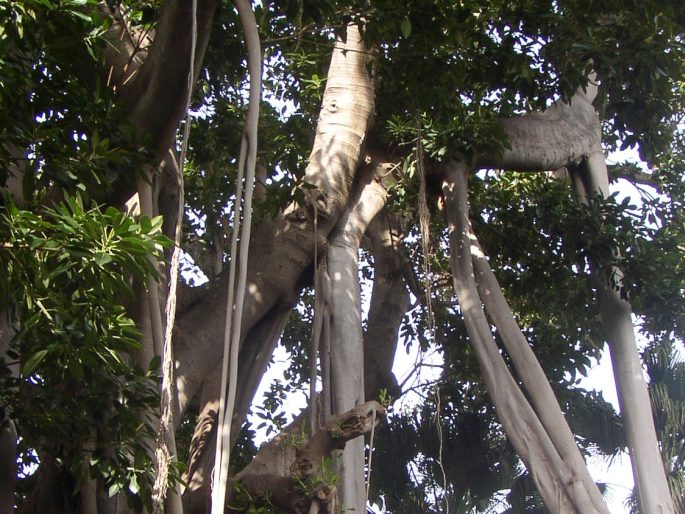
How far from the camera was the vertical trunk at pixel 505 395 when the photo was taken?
16.0 feet

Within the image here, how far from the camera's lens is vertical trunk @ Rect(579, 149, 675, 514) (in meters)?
5.49

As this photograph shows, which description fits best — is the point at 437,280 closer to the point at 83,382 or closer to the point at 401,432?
the point at 401,432

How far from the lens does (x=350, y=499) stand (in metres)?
4.44

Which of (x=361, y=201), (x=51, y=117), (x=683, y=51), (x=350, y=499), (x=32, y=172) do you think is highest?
(x=683, y=51)

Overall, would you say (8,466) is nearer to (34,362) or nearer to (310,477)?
(34,362)

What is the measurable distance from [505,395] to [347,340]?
0.93m

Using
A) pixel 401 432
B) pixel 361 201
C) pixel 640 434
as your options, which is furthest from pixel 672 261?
pixel 401 432

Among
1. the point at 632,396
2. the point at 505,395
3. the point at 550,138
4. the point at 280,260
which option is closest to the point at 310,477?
the point at 280,260

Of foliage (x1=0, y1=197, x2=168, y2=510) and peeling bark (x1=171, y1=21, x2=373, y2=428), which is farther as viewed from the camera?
peeling bark (x1=171, y1=21, x2=373, y2=428)

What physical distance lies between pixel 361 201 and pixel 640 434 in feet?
7.07

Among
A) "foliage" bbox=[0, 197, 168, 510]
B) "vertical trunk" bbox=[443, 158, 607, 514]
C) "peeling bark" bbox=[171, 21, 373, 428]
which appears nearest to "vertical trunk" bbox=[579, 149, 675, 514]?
"vertical trunk" bbox=[443, 158, 607, 514]

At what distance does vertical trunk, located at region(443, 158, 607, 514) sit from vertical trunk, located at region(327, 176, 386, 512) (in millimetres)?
583

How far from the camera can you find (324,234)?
4.98 m

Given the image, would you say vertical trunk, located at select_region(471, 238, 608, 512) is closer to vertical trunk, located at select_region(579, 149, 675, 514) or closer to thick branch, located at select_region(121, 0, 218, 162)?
vertical trunk, located at select_region(579, 149, 675, 514)
